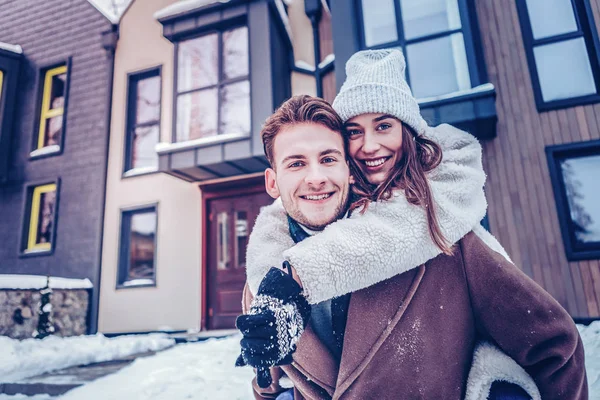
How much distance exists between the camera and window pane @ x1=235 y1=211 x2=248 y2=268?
7.38m

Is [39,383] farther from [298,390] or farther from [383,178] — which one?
[383,178]

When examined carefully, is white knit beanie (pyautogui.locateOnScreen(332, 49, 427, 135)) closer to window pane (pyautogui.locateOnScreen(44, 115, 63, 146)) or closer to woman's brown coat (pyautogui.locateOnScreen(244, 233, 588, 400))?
woman's brown coat (pyautogui.locateOnScreen(244, 233, 588, 400))

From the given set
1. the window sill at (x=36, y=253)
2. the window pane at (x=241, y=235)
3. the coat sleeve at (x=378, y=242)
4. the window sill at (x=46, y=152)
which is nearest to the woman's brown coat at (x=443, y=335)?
the coat sleeve at (x=378, y=242)

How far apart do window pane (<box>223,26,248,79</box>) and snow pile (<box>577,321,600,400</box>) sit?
21.4 ft

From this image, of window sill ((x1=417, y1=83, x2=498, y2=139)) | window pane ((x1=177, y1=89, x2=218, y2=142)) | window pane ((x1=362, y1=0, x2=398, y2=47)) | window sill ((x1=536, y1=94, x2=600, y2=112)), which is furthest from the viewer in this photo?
window pane ((x1=177, y1=89, x2=218, y2=142))

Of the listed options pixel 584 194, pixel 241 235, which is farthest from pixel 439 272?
pixel 241 235

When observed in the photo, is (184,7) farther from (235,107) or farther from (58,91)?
(58,91)

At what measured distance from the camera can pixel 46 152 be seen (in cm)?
909

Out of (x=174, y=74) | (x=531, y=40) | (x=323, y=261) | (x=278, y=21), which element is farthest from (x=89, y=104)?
(x=323, y=261)

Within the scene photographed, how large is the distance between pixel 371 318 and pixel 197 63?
752 centimetres

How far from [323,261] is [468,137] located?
83 cm

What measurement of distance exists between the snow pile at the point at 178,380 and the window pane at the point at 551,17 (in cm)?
657

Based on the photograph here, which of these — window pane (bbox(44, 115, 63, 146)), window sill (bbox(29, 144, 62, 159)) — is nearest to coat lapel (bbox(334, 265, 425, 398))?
window sill (bbox(29, 144, 62, 159))

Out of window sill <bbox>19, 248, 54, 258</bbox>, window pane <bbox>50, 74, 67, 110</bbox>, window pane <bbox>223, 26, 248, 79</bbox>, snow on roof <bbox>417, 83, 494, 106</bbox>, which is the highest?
window pane <bbox>50, 74, 67, 110</bbox>
